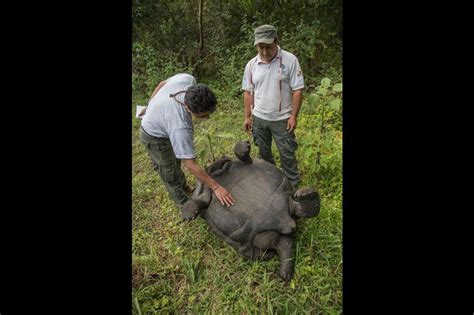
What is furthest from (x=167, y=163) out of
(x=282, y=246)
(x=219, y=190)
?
(x=282, y=246)

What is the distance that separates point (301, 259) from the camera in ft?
9.00

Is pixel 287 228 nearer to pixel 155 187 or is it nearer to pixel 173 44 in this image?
pixel 155 187

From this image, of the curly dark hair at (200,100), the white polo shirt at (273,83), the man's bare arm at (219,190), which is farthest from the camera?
the white polo shirt at (273,83)

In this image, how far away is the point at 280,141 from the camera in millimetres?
3338

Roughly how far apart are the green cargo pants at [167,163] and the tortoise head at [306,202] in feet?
4.21

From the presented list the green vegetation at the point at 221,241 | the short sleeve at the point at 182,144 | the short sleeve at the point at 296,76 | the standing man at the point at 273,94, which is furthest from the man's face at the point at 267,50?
the short sleeve at the point at 182,144

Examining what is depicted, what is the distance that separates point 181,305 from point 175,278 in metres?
0.27

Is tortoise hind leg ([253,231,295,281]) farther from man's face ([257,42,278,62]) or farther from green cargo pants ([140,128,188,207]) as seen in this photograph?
man's face ([257,42,278,62])

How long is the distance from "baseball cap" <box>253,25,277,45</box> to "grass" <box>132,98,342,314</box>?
0.87 m

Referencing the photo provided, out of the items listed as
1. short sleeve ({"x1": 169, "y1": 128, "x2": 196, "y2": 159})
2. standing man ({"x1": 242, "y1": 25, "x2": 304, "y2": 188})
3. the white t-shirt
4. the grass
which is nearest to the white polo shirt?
standing man ({"x1": 242, "y1": 25, "x2": 304, "y2": 188})

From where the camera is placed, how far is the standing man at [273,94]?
2.99 meters

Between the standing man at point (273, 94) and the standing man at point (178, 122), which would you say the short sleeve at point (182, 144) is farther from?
the standing man at point (273, 94)

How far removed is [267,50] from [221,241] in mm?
1763

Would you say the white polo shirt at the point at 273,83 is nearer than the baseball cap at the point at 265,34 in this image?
No
